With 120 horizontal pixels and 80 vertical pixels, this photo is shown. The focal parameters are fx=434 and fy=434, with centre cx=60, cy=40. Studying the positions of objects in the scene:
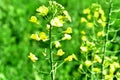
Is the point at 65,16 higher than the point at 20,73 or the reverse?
higher

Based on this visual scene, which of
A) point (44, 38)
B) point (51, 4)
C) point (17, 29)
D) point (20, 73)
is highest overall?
point (51, 4)

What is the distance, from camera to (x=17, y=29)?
246 inches

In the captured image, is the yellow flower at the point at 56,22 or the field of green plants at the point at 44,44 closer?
the yellow flower at the point at 56,22

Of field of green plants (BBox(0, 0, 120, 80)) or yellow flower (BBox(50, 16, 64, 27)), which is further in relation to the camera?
field of green plants (BBox(0, 0, 120, 80))

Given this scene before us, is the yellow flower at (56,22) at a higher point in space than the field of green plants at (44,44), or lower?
higher

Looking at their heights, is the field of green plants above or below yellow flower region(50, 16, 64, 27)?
below

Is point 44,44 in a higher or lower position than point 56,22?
lower

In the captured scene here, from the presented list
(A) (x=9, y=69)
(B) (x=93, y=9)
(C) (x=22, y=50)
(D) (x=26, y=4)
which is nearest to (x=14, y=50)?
(C) (x=22, y=50)

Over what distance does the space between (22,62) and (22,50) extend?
339 mm

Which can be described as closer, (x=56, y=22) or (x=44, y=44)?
(x=56, y=22)

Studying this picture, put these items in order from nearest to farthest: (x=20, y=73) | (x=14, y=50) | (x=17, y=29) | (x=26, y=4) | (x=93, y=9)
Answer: (x=93, y=9)
(x=20, y=73)
(x=14, y=50)
(x=17, y=29)
(x=26, y=4)

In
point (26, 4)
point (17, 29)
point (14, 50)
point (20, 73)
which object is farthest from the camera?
point (26, 4)

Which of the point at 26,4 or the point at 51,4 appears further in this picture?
the point at 26,4

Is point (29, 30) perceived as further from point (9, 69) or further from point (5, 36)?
point (9, 69)
